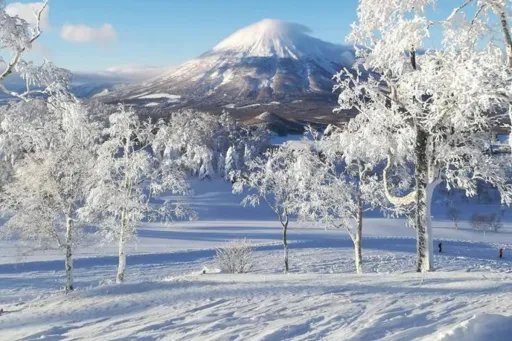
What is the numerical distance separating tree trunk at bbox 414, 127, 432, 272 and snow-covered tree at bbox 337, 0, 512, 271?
0.09 feet

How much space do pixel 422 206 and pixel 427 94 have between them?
10.9 feet

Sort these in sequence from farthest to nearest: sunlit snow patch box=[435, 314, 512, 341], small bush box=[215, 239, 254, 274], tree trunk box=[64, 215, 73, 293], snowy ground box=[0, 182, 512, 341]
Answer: small bush box=[215, 239, 254, 274]
tree trunk box=[64, 215, 73, 293]
snowy ground box=[0, 182, 512, 341]
sunlit snow patch box=[435, 314, 512, 341]

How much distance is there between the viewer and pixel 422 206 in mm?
14453

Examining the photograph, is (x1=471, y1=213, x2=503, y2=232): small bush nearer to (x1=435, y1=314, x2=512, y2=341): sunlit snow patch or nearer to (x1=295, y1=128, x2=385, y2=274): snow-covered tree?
(x1=295, y1=128, x2=385, y2=274): snow-covered tree

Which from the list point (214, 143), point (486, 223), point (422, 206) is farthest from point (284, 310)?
point (214, 143)

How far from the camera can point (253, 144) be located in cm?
9475

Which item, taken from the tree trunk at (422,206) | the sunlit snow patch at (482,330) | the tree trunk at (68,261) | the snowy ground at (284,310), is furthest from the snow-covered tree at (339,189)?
the sunlit snow patch at (482,330)

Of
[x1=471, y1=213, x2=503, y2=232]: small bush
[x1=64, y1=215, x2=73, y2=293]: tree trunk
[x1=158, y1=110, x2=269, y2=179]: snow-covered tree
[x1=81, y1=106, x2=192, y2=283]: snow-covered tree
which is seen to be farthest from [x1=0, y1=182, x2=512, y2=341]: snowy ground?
[x1=158, y1=110, x2=269, y2=179]: snow-covered tree

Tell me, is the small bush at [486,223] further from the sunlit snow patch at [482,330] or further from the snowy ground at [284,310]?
the sunlit snow patch at [482,330]

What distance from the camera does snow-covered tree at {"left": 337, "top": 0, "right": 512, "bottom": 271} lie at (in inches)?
382

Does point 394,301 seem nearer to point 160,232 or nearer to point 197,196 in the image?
point 160,232

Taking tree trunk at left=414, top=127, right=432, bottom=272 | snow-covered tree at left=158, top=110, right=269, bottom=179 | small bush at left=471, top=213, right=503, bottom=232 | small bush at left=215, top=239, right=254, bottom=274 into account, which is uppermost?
snow-covered tree at left=158, top=110, right=269, bottom=179

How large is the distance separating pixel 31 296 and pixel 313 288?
2147 cm

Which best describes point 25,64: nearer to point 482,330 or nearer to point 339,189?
point 482,330
